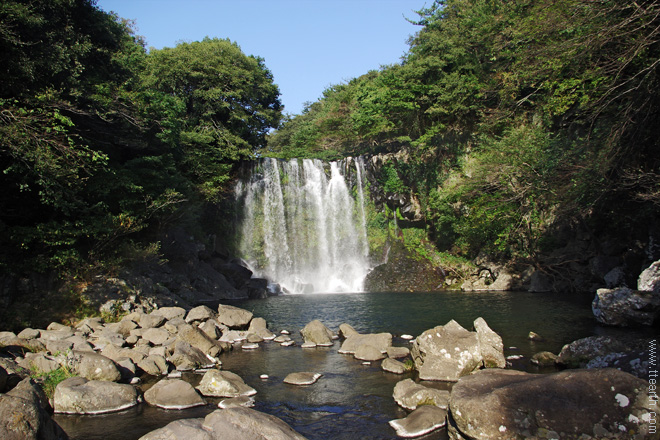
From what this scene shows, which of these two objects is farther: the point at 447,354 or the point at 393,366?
the point at 393,366

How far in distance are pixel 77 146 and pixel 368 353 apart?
39.9 feet

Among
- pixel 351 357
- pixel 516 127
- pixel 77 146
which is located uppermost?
pixel 516 127

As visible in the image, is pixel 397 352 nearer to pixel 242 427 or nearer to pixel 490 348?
pixel 490 348

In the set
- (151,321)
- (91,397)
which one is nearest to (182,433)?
(91,397)

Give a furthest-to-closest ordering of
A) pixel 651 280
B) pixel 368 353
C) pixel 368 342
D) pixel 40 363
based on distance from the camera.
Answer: pixel 651 280
pixel 368 342
pixel 368 353
pixel 40 363

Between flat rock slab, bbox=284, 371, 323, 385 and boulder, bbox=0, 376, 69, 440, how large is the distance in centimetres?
452

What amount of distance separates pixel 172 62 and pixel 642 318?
30.4 meters

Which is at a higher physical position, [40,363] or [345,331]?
[40,363]

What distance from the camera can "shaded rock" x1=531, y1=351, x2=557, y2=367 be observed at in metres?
9.33

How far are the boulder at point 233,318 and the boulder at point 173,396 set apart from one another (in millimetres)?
6293

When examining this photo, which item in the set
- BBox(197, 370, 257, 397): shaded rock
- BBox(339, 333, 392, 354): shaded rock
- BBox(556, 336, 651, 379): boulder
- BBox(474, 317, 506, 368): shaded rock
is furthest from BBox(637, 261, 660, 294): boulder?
BBox(197, 370, 257, 397): shaded rock

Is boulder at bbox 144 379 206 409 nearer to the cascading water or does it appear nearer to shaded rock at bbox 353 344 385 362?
shaded rock at bbox 353 344 385 362

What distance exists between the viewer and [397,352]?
35.3 ft

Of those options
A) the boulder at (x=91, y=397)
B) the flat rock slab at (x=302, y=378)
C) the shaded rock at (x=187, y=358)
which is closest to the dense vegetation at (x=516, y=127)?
the flat rock slab at (x=302, y=378)
